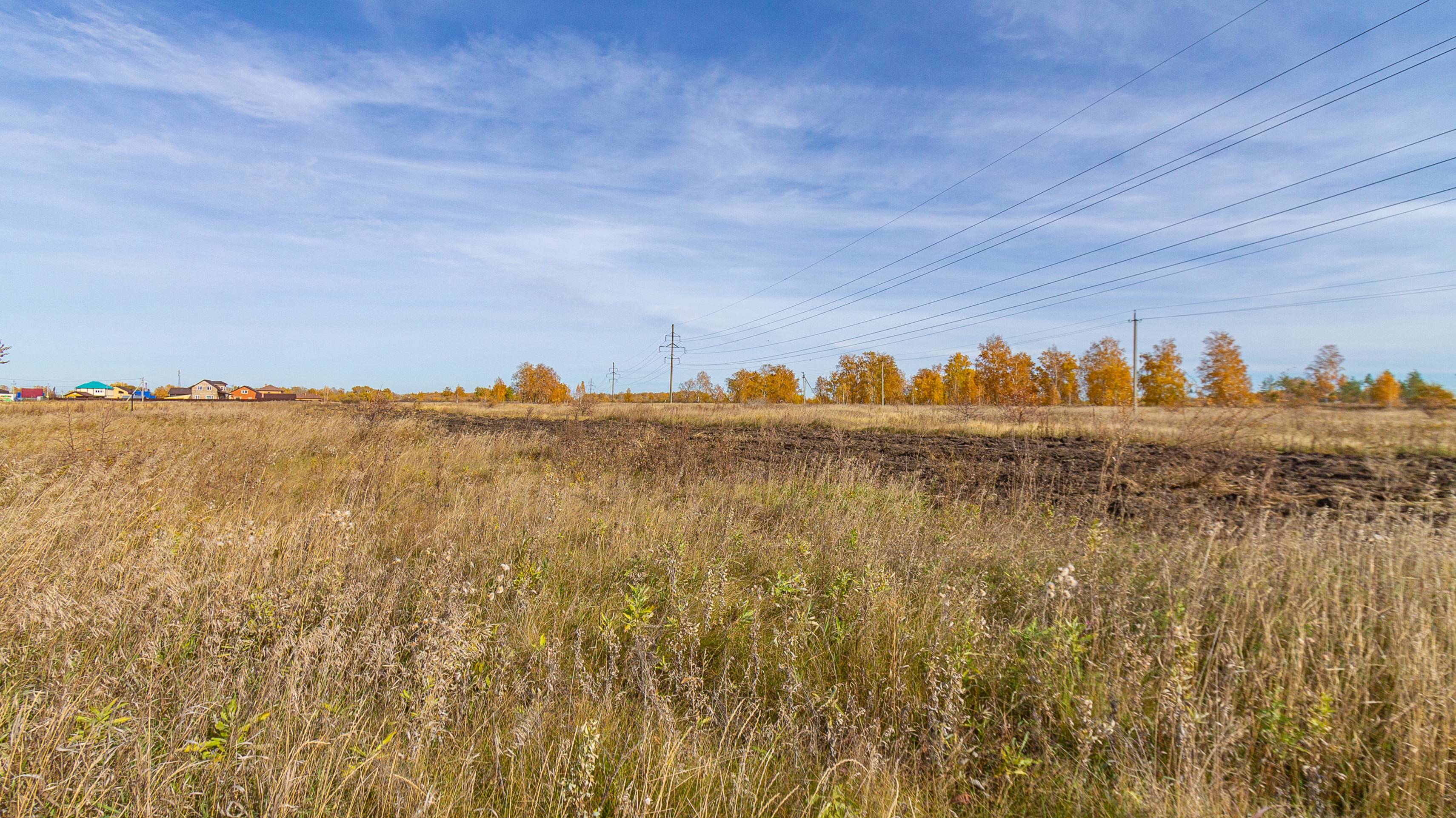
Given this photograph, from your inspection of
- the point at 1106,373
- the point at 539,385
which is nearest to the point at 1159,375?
the point at 1106,373

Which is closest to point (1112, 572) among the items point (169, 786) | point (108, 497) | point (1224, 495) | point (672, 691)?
point (672, 691)

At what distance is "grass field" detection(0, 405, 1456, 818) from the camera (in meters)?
2.12

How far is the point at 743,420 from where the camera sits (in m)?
30.8

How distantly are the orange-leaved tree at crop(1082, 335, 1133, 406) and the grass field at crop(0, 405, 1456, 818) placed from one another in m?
84.1

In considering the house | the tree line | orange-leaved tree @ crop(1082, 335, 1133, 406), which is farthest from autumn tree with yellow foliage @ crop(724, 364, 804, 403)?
the house

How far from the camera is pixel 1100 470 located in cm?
1170

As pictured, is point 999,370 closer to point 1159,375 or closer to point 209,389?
point 1159,375

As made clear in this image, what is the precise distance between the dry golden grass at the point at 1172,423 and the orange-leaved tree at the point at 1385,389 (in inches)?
1219

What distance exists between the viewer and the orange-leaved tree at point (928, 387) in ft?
314

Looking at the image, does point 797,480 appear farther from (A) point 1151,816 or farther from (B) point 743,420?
(B) point 743,420

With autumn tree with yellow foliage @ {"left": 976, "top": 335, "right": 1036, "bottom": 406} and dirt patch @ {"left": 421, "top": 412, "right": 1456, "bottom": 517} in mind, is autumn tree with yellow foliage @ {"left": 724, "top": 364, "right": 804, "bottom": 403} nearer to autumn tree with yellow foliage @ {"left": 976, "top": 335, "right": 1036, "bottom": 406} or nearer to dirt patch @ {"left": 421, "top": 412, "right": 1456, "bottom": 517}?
autumn tree with yellow foliage @ {"left": 976, "top": 335, "right": 1036, "bottom": 406}

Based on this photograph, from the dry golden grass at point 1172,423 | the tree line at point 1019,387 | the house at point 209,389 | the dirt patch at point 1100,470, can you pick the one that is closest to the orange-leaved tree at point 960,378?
the tree line at point 1019,387

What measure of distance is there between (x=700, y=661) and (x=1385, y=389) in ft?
282

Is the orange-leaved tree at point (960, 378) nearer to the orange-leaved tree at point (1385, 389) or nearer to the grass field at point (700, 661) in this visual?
the orange-leaved tree at point (1385, 389)
